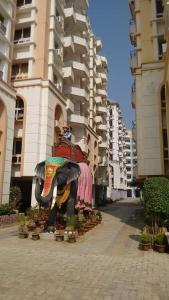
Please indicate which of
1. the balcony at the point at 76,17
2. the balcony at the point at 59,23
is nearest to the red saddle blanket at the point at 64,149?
the balcony at the point at 59,23

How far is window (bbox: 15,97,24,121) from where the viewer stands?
30750 millimetres

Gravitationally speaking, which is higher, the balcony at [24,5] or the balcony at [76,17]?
the balcony at [76,17]

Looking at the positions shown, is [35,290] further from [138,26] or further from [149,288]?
[138,26]

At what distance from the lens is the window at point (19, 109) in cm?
3075

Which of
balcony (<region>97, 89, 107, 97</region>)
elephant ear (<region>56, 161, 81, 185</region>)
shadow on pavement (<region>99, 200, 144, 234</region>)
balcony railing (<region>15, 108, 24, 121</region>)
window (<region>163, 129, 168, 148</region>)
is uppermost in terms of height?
balcony (<region>97, 89, 107, 97</region>)

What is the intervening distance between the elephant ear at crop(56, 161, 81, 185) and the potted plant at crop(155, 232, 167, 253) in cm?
572

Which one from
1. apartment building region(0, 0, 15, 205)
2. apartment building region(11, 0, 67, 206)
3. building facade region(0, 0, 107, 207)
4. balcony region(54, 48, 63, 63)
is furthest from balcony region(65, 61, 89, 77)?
apartment building region(0, 0, 15, 205)

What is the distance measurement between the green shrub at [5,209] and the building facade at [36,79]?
88.0 inches

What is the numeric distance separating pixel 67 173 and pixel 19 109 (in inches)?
653

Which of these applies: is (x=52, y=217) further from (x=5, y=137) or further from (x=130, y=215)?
(x=130, y=215)

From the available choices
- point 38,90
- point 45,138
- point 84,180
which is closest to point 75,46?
point 38,90

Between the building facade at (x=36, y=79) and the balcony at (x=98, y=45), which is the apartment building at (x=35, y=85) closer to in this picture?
the building facade at (x=36, y=79)

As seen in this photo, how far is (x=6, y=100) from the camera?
88.6 ft

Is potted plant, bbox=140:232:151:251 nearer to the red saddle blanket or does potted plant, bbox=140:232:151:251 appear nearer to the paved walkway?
the paved walkway
